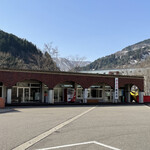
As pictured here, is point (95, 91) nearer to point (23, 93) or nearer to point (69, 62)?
point (23, 93)

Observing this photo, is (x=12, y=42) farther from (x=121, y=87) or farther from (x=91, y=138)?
(x=91, y=138)

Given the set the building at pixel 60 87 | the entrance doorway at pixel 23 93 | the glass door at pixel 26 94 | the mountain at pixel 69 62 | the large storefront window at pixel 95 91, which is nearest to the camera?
the building at pixel 60 87

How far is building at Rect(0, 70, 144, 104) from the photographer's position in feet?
80.0

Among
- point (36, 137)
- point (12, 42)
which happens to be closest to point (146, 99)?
point (36, 137)

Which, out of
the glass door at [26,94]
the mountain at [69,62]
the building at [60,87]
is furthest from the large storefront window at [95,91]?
the mountain at [69,62]

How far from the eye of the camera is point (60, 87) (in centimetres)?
3020

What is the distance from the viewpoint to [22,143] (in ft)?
21.0

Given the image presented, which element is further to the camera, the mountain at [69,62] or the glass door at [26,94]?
the mountain at [69,62]

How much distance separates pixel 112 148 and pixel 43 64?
46757 millimetres

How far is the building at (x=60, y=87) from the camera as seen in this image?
24.4m

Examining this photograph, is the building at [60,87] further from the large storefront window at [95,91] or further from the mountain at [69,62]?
the mountain at [69,62]

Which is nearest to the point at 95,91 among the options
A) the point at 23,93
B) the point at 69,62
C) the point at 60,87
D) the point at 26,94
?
the point at 60,87

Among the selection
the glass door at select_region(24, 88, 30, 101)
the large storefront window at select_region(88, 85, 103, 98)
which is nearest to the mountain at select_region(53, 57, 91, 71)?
the large storefront window at select_region(88, 85, 103, 98)

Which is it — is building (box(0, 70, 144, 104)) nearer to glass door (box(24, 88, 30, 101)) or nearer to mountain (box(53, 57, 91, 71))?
glass door (box(24, 88, 30, 101))
